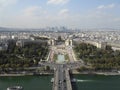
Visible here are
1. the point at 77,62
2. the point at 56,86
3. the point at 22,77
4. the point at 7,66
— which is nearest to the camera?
the point at 56,86

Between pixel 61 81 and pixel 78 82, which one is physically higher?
pixel 61 81

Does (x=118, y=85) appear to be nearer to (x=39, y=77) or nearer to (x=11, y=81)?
(x=39, y=77)

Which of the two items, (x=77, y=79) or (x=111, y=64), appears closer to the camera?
(x=77, y=79)

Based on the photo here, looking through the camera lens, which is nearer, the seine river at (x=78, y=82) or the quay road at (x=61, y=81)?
the quay road at (x=61, y=81)

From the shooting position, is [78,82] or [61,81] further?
[78,82]

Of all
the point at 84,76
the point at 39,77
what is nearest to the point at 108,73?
the point at 84,76

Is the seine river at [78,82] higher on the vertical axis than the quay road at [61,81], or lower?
lower

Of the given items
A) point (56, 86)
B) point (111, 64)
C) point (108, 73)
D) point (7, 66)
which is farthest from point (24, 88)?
point (111, 64)

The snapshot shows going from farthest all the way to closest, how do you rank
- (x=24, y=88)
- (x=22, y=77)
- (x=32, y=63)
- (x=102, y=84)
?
(x=32, y=63)
(x=22, y=77)
(x=102, y=84)
(x=24, y=88)
